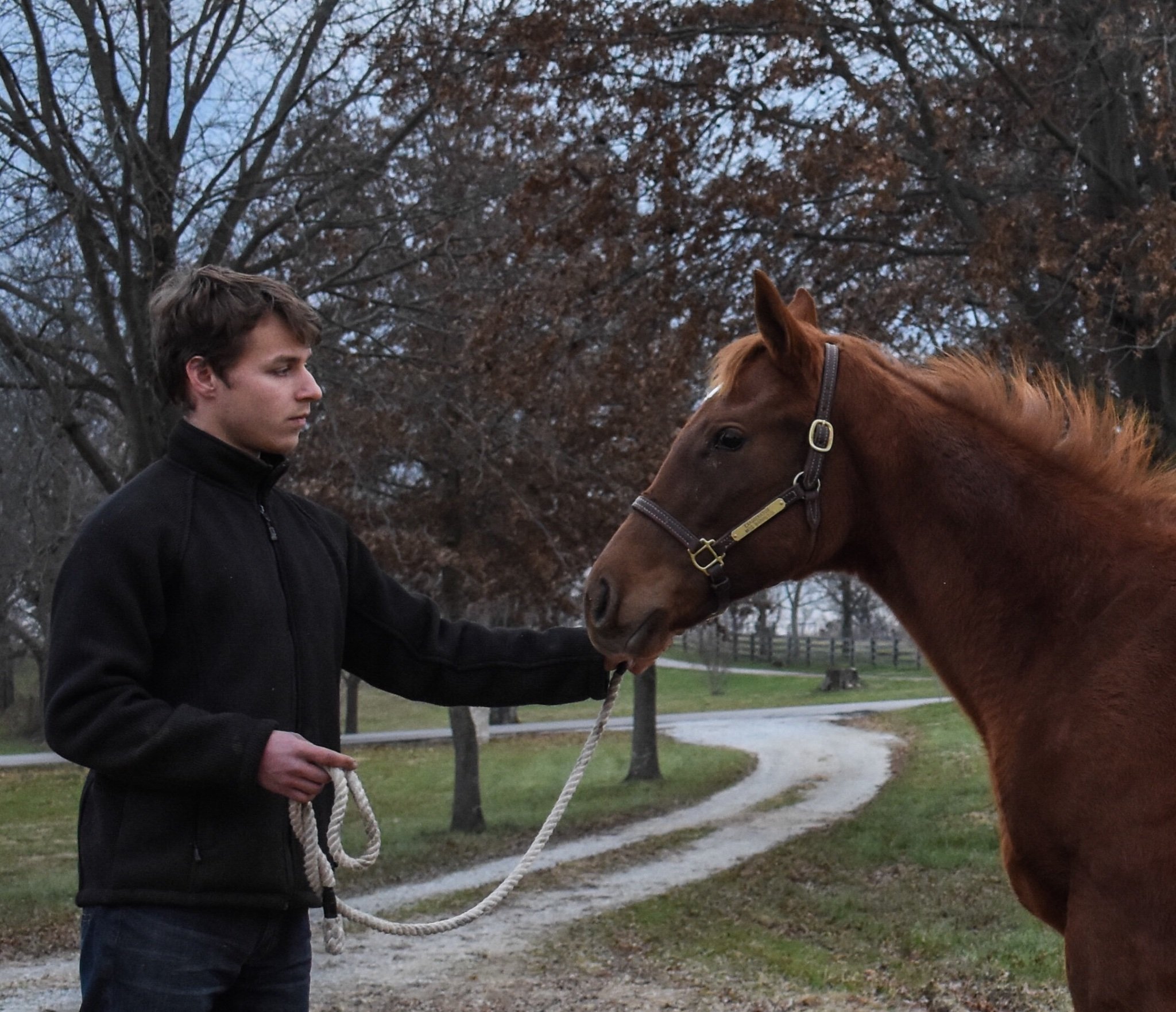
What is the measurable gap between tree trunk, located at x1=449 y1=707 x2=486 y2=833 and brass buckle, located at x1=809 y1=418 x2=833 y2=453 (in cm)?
1181

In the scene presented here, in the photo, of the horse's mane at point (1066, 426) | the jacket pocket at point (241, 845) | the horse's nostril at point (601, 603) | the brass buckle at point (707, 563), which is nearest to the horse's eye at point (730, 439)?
the brass buckle at point (707, 563)

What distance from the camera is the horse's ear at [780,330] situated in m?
2.97

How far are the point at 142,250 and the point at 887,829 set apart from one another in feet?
30.0

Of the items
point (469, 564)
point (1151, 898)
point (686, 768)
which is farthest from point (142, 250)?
point (686, 768)

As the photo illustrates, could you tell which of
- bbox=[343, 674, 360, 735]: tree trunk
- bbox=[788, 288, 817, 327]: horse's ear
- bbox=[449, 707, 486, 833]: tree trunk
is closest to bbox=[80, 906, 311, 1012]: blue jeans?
bbox=[788, 288, 817, 327]: horse's ear

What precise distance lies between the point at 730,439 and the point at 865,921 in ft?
21.2

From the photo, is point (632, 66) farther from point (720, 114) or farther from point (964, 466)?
point (964, 466)

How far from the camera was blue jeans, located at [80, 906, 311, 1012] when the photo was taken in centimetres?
231

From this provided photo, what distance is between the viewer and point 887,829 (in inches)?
A: 490

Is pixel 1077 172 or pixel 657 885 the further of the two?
pixel 657 885

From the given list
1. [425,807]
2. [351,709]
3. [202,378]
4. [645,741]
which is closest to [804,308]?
[202,378]

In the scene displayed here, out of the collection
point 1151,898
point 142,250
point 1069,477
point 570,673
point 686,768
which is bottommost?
point 686,768

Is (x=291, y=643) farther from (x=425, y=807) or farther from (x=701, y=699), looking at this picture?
(x=701, y=699)

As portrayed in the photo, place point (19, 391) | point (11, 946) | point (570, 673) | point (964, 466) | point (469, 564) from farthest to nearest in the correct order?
point (469, 564) → point (19, 391) → point (11, 946) → point (570, 673) → point (964, 466)
